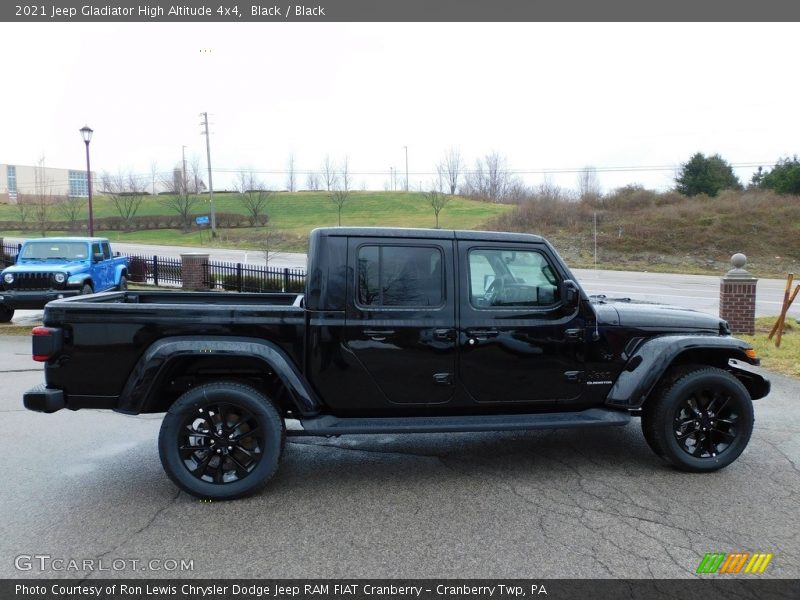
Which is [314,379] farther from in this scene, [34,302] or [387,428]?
[34,302]

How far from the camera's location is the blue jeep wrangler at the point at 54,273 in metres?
12.7

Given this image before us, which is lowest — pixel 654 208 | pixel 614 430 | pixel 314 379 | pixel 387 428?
pixel 614 430

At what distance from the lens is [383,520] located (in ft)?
12.9

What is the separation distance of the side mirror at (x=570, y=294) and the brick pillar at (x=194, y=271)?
16908mm

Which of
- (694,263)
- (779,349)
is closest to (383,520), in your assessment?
(779,349)

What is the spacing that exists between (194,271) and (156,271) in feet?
9.51

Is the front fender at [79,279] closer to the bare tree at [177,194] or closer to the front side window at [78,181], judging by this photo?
the bare tree at [177,194]

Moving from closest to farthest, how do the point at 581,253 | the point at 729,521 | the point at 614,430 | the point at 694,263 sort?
1. the point at 729,521
2. the point at 614,430
3. the point at 694,263
4. the point at 581,253

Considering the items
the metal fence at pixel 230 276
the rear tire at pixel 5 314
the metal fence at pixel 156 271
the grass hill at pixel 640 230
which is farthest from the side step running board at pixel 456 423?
Answer: the grass hill at pixel 640 230

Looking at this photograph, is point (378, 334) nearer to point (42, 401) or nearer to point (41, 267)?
point (42, 401)

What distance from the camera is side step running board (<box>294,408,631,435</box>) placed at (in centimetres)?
435

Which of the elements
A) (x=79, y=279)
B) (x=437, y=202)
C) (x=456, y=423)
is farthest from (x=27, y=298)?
(x=437, y=202)

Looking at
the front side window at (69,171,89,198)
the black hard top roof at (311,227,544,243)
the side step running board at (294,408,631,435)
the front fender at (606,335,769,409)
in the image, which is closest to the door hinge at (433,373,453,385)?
the side step running board at (294,408,631,435)

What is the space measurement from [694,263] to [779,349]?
88.8 ft
